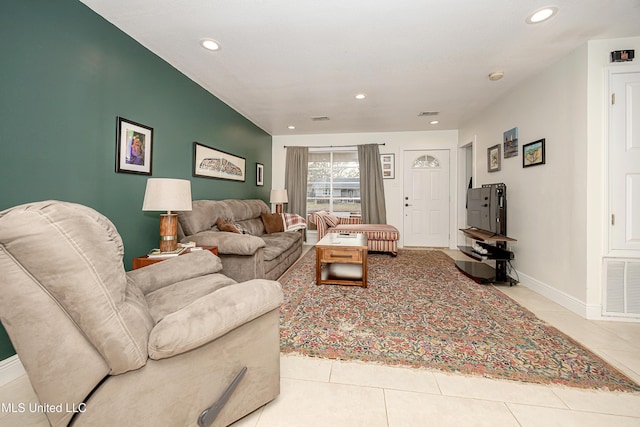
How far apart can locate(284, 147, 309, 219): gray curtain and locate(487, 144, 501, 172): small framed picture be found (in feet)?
11.2

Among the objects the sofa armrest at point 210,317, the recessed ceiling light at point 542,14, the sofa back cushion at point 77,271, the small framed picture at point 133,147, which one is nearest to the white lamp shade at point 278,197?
the small framed picture at point 133,147

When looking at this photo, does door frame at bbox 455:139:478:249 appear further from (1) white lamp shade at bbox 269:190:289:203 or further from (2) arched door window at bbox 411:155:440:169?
(1) white lamp shade at bbox 269:190:289:203

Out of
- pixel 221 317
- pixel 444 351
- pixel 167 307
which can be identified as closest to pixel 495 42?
pixel 444 351

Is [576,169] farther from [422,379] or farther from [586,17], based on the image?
[422,379]

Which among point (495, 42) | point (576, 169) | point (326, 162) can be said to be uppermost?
point (495, 42)

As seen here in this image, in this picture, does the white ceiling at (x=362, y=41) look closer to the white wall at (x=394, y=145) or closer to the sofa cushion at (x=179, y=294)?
the white wall at (x=394, y=145)

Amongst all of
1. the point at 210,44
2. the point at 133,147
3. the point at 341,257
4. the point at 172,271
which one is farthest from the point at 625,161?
the point at 133,147

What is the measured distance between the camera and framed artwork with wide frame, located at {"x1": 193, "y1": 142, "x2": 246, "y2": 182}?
129 inches

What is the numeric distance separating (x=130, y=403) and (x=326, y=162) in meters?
5.43

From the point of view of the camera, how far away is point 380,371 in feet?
5.07

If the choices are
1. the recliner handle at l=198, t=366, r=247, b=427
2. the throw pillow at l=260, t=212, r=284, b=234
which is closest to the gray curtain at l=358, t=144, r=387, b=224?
the throw pillow at l=260, t=212, r=284, b=234

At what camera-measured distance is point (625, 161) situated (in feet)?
7.27

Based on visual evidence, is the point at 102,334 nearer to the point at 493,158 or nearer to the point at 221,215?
the point at 221,215

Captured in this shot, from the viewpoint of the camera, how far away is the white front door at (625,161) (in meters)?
2.20
